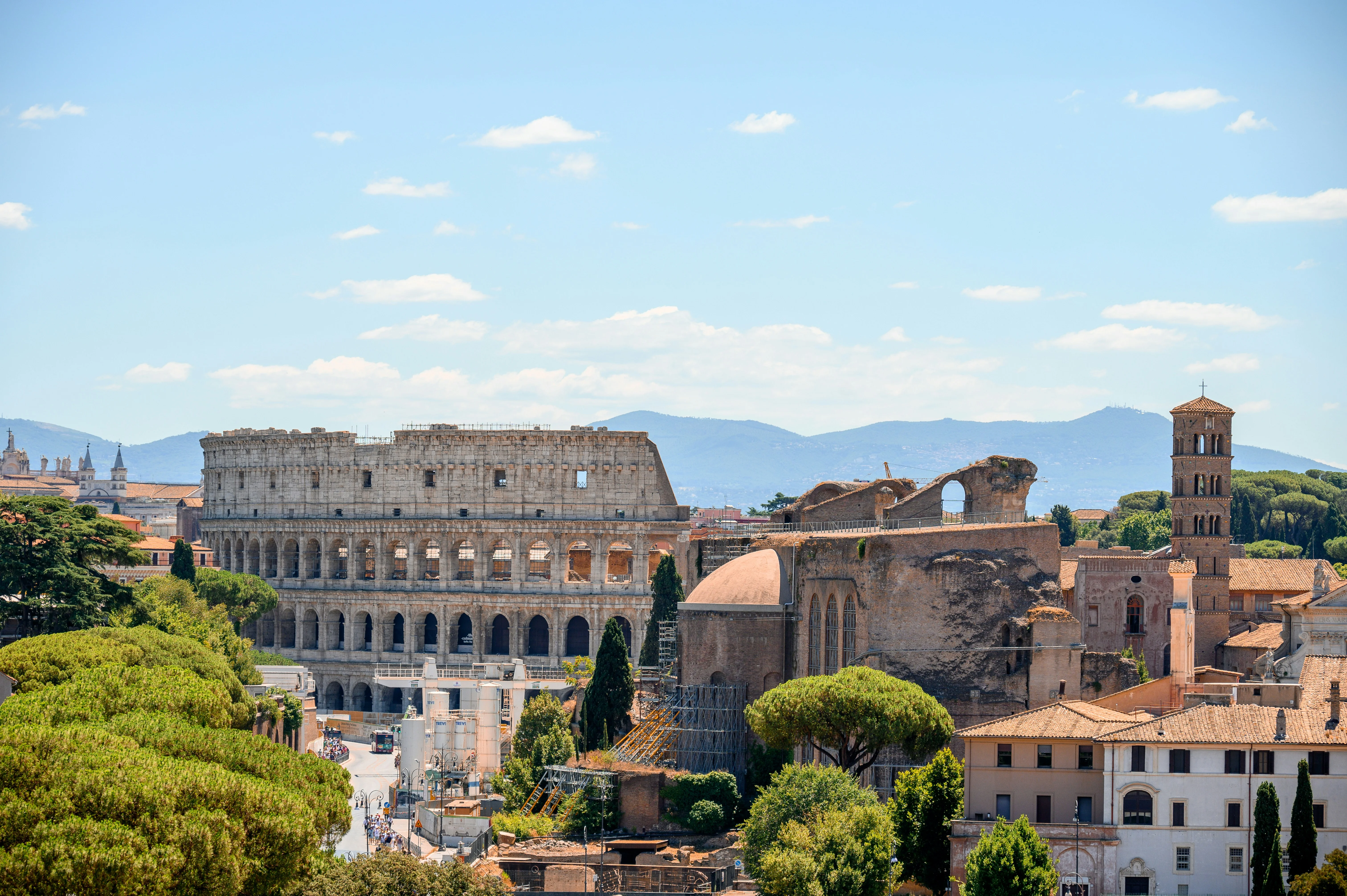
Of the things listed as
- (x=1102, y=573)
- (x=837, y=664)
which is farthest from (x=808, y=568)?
(x=1102, y=573)

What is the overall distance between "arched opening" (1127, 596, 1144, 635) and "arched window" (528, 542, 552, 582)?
4272 centimetres

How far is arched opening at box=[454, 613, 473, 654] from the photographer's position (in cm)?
10144

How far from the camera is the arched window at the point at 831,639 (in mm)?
56594

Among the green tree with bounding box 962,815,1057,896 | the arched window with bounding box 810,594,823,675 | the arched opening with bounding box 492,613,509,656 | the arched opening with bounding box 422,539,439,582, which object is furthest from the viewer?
the arched opening with bounding box 422,539,439,582

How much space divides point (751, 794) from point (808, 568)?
8.83 meters

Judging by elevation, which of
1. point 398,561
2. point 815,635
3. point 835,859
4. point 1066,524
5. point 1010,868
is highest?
point 1066,524

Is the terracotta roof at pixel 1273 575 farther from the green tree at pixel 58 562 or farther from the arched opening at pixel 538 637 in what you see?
the green tree at pixel 58 562

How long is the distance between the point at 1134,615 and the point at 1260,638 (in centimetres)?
618

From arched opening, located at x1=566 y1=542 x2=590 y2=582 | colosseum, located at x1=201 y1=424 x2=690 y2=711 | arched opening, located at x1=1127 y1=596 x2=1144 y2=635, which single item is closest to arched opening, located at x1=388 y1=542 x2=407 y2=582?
colosseum, located at x1=201 y1=424 x2=690 y2=711

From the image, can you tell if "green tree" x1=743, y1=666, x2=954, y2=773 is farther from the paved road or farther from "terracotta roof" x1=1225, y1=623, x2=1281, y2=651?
"terracotta roof" x1=1225, y1=623, x2=1281, y2=651

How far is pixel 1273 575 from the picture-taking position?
7531cm

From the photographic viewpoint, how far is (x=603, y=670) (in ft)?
209

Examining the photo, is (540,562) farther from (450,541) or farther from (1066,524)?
(1066,524)

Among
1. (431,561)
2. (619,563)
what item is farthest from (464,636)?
(619,563)
